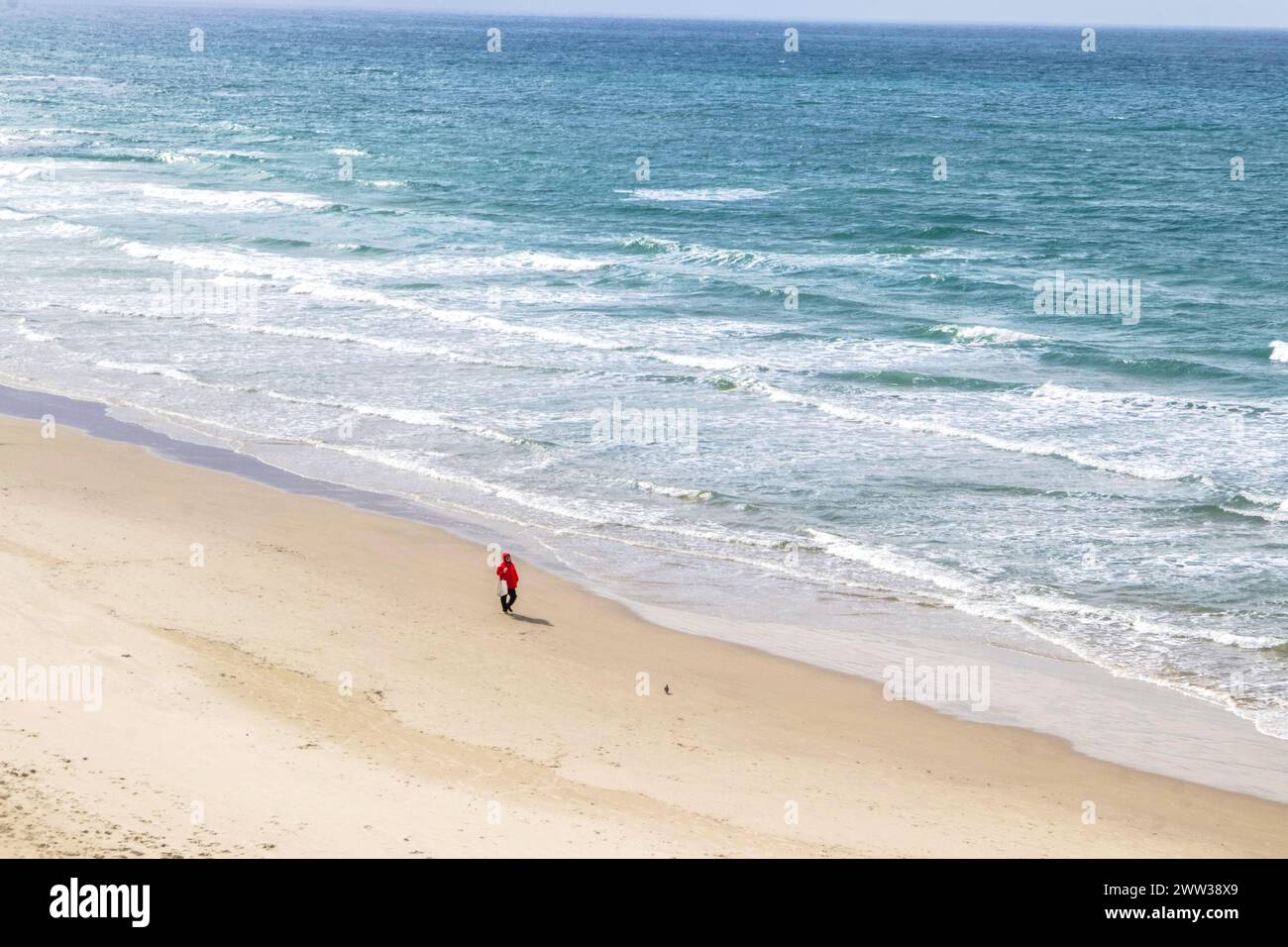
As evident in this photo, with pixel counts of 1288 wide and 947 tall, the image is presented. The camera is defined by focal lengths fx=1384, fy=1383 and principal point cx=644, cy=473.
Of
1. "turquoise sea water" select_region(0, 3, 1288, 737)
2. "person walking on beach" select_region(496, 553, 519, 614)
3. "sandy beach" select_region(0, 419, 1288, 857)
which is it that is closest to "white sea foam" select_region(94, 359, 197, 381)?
"turquoise sea water" select_region(0, 3, 1288, 737)

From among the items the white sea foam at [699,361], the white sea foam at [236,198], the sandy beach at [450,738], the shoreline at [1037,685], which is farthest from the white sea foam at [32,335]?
the white sea foam at [236,198]

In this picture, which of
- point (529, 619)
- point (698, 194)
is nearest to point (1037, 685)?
point (529, 619)

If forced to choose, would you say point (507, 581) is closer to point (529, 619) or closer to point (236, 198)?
point (529, 619)

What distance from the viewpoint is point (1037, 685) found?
15977 millimetres

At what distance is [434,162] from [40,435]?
39.4 metres

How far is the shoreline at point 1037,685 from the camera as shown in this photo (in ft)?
46.9

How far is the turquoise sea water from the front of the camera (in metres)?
19.6

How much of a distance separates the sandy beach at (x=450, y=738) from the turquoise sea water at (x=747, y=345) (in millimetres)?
2491

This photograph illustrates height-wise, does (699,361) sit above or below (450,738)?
above

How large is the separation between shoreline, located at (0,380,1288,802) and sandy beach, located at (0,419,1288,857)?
313mm

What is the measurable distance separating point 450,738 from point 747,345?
1928cm

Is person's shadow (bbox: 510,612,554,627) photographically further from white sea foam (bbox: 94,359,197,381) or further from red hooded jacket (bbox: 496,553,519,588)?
white sea foam (bbox: 94,359,197,381)

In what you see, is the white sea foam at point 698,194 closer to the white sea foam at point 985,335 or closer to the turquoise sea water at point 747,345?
the turquoise sea water at point 747,345

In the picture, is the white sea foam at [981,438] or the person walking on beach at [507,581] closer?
the person walking on beach at [507,581]
